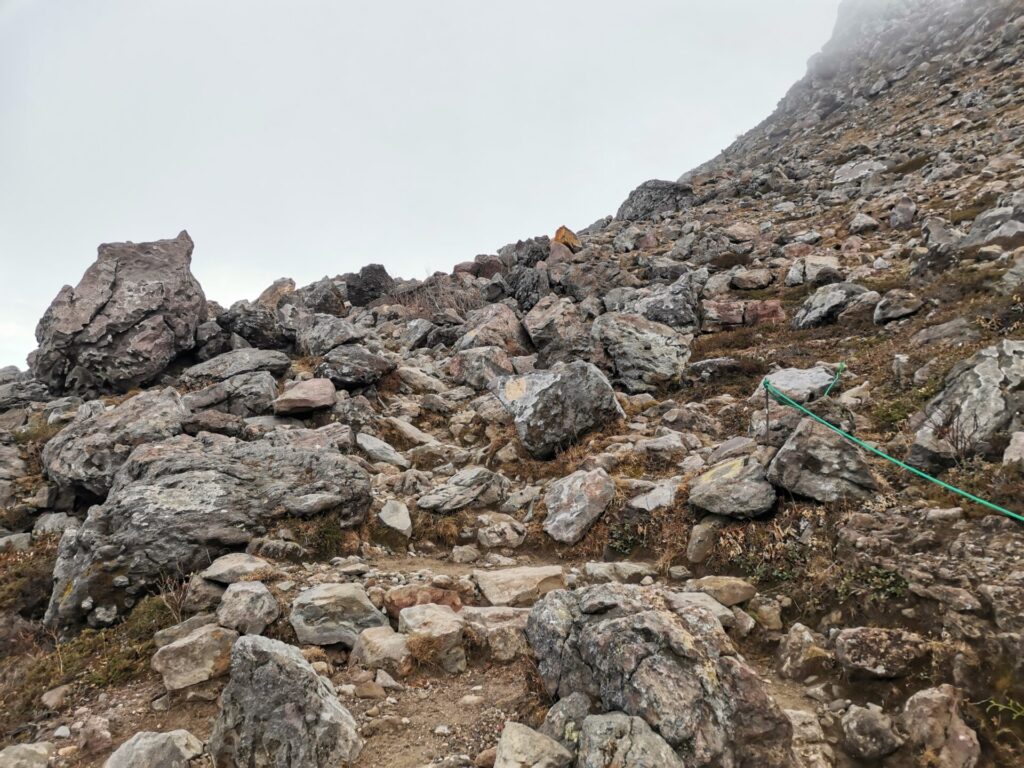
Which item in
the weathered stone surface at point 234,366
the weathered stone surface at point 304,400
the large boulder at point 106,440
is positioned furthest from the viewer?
the weathered stone surface at point 234,366

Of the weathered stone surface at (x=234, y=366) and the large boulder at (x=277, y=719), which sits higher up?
the weathered stone surface at (x=234, y=366)

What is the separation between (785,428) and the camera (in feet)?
28.6

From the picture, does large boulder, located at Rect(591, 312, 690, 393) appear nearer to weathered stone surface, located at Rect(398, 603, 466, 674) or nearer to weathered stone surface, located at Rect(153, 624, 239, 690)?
weathered stone surface, located at Rect(398, 603, 466, 674)

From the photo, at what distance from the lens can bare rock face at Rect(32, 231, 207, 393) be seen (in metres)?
18.7

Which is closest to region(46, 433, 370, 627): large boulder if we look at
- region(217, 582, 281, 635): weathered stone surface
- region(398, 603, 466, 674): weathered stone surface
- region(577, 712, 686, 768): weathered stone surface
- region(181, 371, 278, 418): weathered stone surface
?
region(217, 582, 281, 635): weathered stone surface

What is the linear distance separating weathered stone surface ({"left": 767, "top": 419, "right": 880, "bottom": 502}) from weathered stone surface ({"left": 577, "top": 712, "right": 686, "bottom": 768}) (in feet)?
14.6

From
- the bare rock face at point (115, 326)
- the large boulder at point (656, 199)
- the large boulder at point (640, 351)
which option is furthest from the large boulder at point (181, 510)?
the large boulder at point (656, 199)

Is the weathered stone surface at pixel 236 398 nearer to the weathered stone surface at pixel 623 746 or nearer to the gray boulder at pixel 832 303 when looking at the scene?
the weathered stone surface at pixel 623 746

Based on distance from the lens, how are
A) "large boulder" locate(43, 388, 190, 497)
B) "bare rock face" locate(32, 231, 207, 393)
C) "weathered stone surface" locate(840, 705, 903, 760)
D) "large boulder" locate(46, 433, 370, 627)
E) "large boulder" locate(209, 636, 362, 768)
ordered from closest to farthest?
"weathered stone surface" locate(840, 705, 903, 760) < "large boulder" locate(209, 636, 362, 768) < "large boulder" locate(46, 433, 370, 627) < "large boulder" locate(43, 388, 190, 497) < "bare rock face" locate(32, 231, 207, 393)

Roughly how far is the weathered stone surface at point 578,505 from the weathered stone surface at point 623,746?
15.5 feet

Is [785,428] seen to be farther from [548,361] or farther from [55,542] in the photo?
[55,542]

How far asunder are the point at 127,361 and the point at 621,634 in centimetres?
2065

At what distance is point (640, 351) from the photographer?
16.5 metres

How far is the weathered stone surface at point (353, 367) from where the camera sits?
57.2 feet
